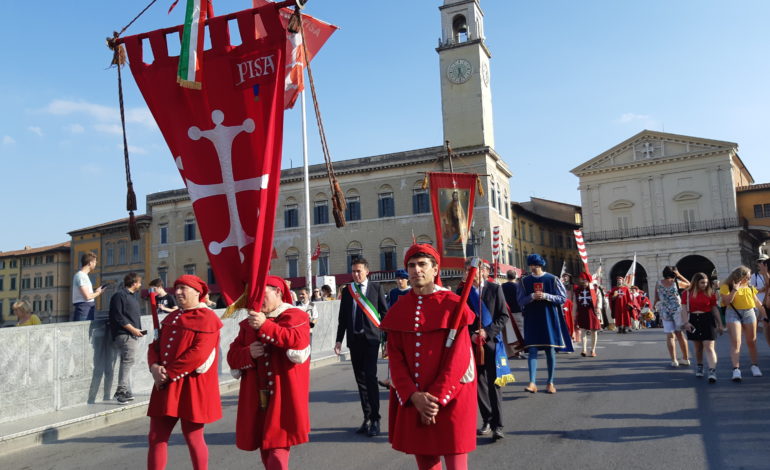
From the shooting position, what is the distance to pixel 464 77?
159 ft

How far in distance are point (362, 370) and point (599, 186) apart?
5332 centimetres

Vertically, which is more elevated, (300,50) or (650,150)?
(650,150)

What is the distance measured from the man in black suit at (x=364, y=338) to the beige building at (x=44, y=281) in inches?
2631

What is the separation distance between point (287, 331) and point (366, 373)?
10.1 feet

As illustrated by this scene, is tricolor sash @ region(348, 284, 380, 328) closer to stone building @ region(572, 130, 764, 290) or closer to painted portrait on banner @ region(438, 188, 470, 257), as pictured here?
painted portrait on banner @ region(438, 188, 470, 257)

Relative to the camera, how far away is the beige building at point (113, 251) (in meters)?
55.1

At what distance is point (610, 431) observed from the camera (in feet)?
20.7

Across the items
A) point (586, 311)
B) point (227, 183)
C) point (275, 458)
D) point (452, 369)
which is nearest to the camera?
point (452, 369)

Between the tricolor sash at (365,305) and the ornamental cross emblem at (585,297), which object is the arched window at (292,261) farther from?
the tricolor sash at (365,305)

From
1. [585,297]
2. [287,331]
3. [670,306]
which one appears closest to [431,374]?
[287,331]

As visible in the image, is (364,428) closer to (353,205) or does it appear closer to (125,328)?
(125,328)

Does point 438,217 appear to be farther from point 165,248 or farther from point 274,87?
point 165,248

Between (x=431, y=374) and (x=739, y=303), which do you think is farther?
(x=739, y=303)

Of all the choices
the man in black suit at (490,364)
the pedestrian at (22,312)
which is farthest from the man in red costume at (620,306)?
the pedestrian at (22,312)
